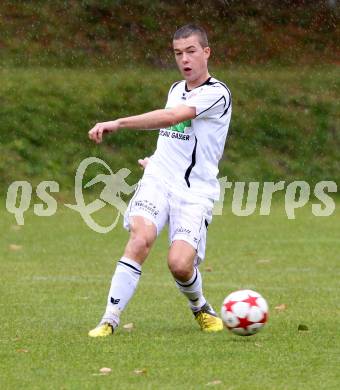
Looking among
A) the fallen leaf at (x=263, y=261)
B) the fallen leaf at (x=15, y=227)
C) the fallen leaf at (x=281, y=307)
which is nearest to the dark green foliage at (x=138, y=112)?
the fallen leaf at (x=15, y=227)

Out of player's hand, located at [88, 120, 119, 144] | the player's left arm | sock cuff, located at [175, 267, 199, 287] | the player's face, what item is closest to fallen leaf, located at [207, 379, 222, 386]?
player's hand, located at [88, 120, 119, 144]

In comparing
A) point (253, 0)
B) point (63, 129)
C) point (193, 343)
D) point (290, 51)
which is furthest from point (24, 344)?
point (253, 0)

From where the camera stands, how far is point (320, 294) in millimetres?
12000

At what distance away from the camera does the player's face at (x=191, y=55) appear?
29.8 feet

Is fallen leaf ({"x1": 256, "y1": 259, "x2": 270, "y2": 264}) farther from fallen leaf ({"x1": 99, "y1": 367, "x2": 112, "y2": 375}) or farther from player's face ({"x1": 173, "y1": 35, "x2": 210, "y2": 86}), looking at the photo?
fallen leaf ({"x1": 99, "y1": 367, "x2": 112, "y2": 375})

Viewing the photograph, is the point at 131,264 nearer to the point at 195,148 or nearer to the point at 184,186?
the point at 184,186

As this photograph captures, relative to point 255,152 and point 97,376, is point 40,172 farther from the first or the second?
point 97,376

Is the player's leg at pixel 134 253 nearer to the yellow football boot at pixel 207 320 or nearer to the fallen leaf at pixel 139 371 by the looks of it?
the yellow football boot at pixel 207 320

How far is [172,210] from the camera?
9281 mm

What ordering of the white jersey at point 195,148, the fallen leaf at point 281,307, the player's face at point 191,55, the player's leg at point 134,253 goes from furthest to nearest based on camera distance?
the fallen leaf at point 281,307, the white jersey at point 195,148, the player's face at point 191,55, the player's leg at point 134,253

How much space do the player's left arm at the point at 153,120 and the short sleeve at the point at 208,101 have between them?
0.20ft

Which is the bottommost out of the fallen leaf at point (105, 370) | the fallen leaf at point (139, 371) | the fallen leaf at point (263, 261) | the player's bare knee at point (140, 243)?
the fallen leaf at point (105, 370)

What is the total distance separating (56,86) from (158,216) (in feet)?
64.4

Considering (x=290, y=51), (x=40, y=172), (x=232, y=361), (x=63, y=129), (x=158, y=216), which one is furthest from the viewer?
(x=290, y=51)
